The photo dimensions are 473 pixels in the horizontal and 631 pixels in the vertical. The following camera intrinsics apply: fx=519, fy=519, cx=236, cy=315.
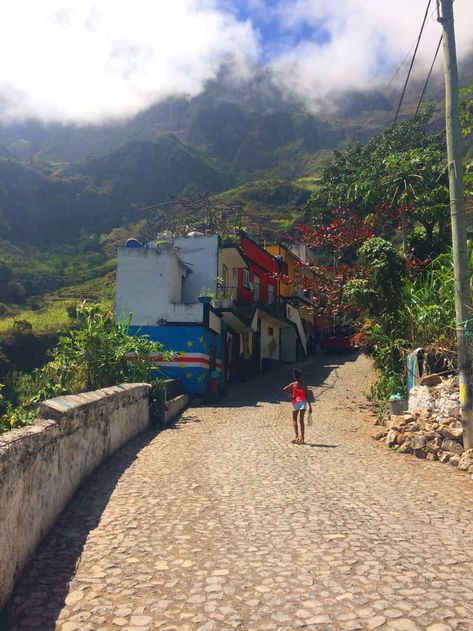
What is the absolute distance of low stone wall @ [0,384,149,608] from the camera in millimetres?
3836

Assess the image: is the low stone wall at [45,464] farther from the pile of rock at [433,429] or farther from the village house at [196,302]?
the village house at [196,302]

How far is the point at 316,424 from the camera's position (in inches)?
515

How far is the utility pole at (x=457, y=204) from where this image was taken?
8398 mm

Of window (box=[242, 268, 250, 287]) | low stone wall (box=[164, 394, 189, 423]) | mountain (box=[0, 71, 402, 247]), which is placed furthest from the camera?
mountain (box=[0, 71, 402, 247])

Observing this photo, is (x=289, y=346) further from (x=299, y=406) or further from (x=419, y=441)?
(x=419, y=441)

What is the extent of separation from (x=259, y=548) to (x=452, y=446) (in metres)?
4.83

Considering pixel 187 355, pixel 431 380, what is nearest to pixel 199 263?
pixel 187 355

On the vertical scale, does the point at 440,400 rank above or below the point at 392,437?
above

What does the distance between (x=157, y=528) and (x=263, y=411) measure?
424 inches

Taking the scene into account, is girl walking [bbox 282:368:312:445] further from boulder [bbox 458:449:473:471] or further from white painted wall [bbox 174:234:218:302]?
white painted wall [bbox 174:234:218:302]

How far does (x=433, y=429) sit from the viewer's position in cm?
881

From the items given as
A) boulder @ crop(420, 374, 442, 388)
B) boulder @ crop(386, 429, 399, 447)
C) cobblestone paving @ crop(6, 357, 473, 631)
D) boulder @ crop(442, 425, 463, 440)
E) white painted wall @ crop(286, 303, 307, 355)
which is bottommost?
cobblestone paving @ crop(6, 357, 473, 631)

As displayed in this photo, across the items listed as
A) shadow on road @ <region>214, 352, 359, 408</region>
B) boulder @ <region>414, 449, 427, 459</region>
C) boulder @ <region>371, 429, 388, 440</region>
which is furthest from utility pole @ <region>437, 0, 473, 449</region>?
shadow on road @ <region>214, 352, 359, 408</region>

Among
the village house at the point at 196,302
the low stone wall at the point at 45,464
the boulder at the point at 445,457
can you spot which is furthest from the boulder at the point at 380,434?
the village house at the point at 196,302
